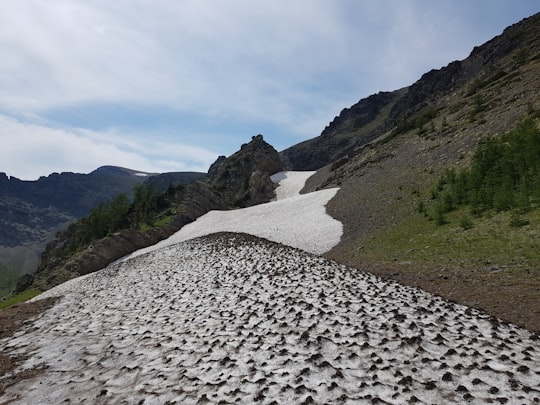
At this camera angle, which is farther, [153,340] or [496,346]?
[153,340]

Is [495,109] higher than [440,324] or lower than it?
higher

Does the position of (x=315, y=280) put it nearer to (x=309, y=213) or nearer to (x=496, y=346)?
(x=496, y=346)

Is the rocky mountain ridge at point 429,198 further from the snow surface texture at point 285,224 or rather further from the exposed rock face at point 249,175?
the snow surface texture at point 285,224

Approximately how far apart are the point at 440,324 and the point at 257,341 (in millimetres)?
5720

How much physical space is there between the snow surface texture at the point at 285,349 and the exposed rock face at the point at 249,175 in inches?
2778

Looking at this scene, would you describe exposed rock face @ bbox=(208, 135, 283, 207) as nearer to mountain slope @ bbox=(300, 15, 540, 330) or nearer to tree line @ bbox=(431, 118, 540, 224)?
mountain slope @ bbox=(300, 15, 540, 330)

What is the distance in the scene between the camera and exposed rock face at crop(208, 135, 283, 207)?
89.4 metres

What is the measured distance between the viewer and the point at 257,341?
10.7 meters

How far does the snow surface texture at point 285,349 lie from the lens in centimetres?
785

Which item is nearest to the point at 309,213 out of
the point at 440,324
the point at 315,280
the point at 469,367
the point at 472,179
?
the point at 472,179

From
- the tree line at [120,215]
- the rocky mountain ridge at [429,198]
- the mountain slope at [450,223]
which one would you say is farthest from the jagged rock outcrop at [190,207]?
the mountain slope at [450,223]

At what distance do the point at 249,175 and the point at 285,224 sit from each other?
6395cm

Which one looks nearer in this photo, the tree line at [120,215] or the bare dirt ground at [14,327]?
the bare dirt ground at [14,327]

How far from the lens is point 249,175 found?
104m
